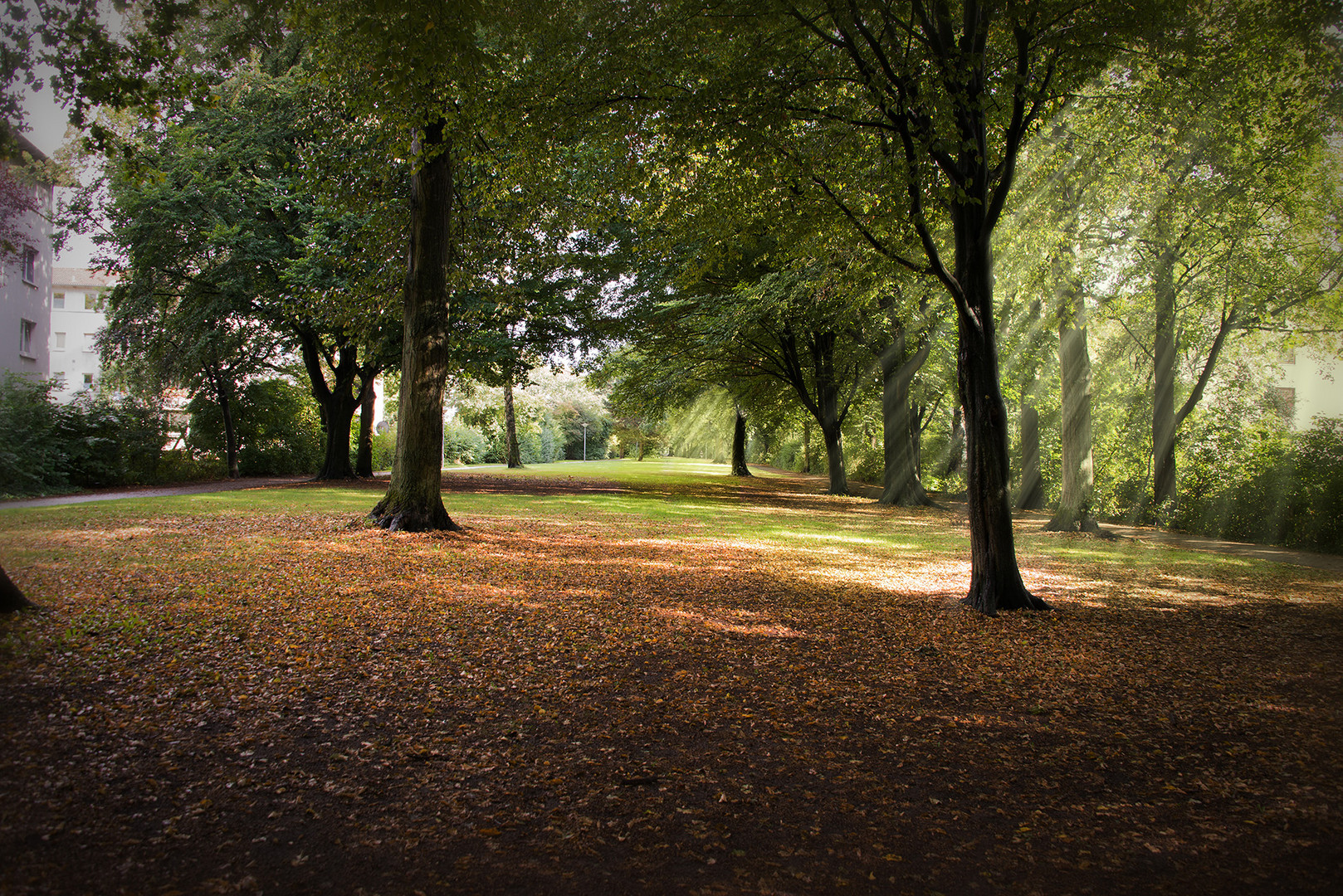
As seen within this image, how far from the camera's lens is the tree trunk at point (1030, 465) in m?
20.8

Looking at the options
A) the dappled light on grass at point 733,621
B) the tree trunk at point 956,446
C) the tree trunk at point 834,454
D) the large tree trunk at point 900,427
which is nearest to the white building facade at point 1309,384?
the large tree trunk at point 900,427

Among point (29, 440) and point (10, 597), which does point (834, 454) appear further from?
point (10, 597)

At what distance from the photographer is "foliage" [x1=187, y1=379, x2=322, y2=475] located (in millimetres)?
23328

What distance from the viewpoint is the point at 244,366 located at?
2067cm

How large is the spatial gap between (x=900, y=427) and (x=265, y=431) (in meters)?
21.4

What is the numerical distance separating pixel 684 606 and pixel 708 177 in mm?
5445

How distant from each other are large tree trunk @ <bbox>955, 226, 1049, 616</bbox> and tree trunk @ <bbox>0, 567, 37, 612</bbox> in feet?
27.1

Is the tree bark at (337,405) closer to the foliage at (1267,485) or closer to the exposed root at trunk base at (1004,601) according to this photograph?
the exposed root at trunk base at (1004,601)

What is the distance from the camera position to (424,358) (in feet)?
34.2

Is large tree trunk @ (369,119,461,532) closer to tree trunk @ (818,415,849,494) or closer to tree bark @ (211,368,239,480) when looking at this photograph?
tree bark @ (211,368,239,480)

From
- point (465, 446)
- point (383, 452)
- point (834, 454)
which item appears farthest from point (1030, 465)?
point (465, 446)

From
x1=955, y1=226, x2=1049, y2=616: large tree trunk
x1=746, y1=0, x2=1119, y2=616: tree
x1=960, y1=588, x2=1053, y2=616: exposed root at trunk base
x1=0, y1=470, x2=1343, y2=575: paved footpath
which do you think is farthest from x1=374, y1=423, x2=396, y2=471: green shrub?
x1=960, y1=588, x2=1053, y2=616: exposed root at trunk base

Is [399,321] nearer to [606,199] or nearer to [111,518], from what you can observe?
[111,518]

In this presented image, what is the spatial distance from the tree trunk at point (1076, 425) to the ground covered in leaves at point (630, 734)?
7.25 m
